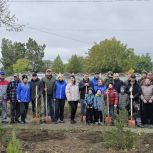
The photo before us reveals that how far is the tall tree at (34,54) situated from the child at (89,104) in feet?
262

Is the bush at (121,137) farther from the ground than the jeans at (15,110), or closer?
closer

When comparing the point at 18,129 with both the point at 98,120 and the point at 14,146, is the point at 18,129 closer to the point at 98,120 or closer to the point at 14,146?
the point at 98,120

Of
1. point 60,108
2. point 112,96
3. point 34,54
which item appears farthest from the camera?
point 34,54

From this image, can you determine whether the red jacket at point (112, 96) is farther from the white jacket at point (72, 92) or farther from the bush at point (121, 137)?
the bush at point (121, 137)

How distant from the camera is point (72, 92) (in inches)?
667

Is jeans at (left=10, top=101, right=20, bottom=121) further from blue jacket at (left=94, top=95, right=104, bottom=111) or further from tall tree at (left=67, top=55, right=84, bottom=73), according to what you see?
tall tree at (left=67, top=55, right=84, bottom=73)

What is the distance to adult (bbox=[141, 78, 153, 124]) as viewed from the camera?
53.3 feet

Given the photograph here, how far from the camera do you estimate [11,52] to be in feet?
305

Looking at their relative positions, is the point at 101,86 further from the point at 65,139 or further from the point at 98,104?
the point at 65,139

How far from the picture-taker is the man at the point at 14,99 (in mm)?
17000

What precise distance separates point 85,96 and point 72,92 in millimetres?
522

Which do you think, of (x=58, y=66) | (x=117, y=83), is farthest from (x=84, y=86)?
(x=58, y=66)

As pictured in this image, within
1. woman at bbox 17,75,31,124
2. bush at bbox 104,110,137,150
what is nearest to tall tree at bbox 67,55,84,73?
woman at bbox 17,75,31,124

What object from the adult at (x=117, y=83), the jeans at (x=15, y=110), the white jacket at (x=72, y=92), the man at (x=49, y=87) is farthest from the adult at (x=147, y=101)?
the jeans at (x=15, y=110)
